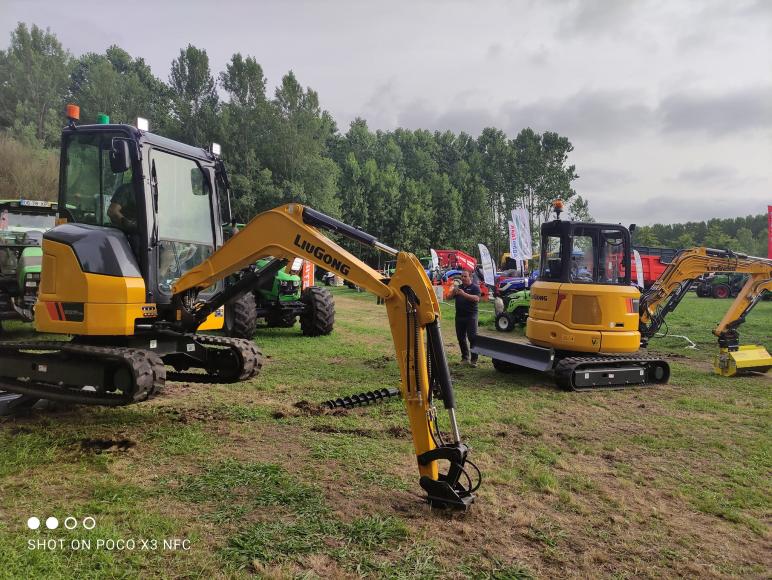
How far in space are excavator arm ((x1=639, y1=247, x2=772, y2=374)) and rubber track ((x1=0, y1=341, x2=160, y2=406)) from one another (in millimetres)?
9779

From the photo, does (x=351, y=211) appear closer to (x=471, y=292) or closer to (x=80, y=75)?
(x=80, y=75)

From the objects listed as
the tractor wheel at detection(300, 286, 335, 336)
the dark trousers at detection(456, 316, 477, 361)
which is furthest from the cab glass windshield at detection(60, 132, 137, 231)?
the tractor wheel at detection(300, 286, 335, 336)

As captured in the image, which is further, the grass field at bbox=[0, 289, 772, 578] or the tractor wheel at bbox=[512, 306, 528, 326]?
the tractor wheel at bbox=[512, 306, 528, 326]

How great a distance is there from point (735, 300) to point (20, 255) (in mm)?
14664

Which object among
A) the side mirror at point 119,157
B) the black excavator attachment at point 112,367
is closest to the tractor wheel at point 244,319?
the black excavator attachment at point 112,367

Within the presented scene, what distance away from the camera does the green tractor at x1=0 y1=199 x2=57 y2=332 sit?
982 centimetres

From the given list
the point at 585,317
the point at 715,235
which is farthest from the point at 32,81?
the point at 715,235

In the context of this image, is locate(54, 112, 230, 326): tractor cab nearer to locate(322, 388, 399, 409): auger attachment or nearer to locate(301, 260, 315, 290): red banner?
locate(322, 388, 399, 409): auger attachment

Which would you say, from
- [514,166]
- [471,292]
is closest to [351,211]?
[514,166]

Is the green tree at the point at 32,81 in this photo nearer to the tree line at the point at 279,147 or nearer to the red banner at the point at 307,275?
the tree line at the point at 279,147

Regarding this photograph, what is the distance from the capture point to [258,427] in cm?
592

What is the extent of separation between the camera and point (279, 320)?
13070mm

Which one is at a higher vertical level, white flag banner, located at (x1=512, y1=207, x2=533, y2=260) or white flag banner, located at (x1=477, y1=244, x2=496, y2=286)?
white flag banner, located at (x1=512, y1=207, x2=533, y2=260)

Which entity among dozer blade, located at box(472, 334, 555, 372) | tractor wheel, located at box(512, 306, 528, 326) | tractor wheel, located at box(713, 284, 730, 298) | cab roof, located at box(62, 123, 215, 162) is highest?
cab roof, located at box(62, 123, 215, 162)
